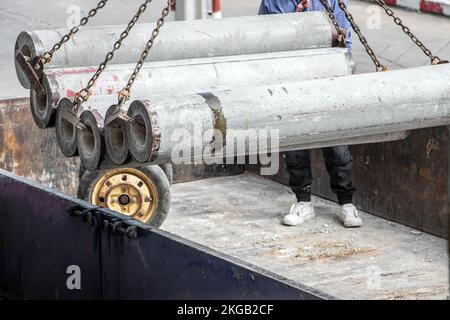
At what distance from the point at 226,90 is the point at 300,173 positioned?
9.00 ft

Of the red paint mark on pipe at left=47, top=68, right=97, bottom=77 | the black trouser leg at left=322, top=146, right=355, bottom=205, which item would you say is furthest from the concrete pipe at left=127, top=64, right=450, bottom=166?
the black trouser leg at left=322, top=146, right=355, bottom=205

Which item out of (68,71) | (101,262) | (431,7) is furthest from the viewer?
(431,7)

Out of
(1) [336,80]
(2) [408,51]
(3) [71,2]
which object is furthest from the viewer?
(3) [71,2]

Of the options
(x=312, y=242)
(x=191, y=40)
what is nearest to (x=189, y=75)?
(x=191, y=40)

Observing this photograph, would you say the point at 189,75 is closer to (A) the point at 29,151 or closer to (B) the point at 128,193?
(B) the point at 128,193

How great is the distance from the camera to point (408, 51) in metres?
13.8

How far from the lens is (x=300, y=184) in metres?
9.94

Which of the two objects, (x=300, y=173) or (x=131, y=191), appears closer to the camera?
(x=131, y=191)

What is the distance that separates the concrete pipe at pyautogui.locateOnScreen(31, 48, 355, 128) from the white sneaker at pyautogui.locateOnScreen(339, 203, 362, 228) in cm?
139

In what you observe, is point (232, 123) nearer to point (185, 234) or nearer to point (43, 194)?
point (43, 194)

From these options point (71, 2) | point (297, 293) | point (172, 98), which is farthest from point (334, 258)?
point (71, 2)

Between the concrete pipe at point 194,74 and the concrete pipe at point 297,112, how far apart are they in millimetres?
701

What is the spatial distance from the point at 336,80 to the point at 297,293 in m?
1.91

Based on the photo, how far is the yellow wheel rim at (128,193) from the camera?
941 centimetres
